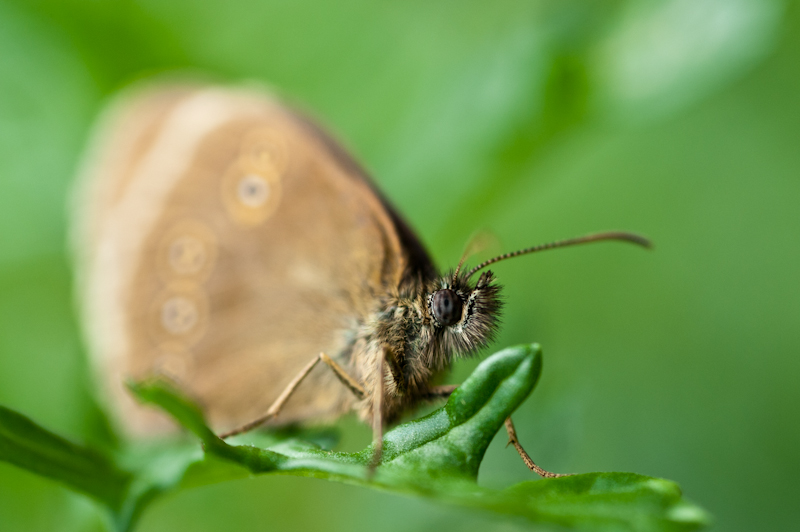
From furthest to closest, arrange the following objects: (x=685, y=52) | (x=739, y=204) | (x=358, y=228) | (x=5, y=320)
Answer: (x=739, y=204) < (x=5, y=320) < (x=685, y=52) < (x=358, y=228)

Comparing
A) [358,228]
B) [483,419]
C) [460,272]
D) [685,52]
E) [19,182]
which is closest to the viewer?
[483,419]

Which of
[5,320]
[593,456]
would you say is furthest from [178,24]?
[593,456]

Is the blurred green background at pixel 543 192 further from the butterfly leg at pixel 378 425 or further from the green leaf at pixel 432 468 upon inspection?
the butterfly leg at pixel 378 425

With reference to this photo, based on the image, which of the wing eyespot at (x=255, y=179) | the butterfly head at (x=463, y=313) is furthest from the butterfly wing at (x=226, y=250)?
the butterfly head at (x=463, y=313)

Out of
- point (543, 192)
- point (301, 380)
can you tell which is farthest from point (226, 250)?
point (543, 192)

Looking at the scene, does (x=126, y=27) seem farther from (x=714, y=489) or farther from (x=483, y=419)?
(x=714, y=489)

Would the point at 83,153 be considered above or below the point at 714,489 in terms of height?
above

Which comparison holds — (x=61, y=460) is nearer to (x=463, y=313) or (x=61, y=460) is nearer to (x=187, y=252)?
(x=463, y=313)

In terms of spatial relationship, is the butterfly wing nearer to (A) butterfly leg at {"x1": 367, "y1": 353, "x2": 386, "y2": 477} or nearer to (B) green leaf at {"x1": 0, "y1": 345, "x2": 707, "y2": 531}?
(A) butterfly leg at {"x1": 367, "y1": 353, "x2": 386, "y2": 477}

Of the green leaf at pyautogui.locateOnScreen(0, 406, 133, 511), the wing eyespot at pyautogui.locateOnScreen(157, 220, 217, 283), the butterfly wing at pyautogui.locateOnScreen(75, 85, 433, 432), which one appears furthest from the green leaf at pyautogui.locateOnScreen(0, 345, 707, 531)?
the wing eyespot at pyautogui.locateOnScreen(157, 220, 217, 283)
